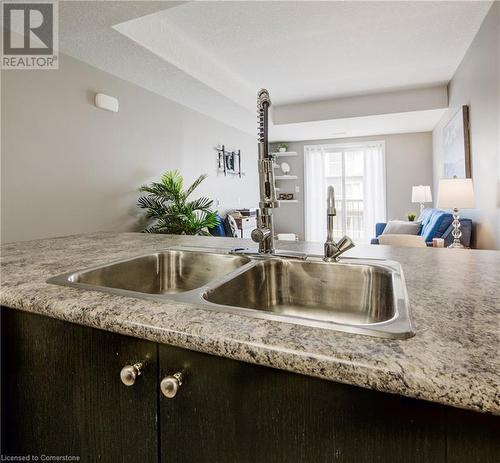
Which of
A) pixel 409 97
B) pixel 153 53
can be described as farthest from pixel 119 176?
pixel 409 97

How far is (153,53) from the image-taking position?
271 cm

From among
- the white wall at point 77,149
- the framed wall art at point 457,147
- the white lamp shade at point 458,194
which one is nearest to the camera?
the white wall at point 77,149

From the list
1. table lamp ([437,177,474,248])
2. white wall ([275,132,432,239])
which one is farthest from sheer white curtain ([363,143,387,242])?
table lamp ([437,177,474,248])

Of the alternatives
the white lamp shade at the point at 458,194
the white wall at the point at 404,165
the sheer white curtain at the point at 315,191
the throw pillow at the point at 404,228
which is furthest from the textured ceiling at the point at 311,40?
the sheer white curtain at the point at 315,191

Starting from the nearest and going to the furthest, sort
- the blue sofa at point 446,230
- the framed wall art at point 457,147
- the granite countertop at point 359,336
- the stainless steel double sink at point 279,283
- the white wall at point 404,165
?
the granite countertop at point 359,336 → the stainless steel double sink at point 279,283 → the blue sofa at point 446,230 → the framed wall art at point 457,147 → the white wall at point 404,165

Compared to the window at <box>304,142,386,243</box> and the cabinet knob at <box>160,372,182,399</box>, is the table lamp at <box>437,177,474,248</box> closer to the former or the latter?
the cabinet knob at <box>160,372,182,399</box>

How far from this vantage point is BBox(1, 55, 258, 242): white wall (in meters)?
2.34

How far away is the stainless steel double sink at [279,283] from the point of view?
854 millimetres

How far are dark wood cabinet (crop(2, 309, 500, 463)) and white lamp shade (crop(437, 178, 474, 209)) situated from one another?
274 centimetres

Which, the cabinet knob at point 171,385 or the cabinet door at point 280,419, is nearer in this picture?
the cabinet door at point 280,419

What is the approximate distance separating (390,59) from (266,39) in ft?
4.78

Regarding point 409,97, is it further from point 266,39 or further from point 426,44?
point 266,39

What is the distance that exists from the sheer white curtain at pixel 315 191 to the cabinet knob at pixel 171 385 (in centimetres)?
653

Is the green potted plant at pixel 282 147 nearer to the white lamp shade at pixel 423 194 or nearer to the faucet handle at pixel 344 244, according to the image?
the white lamp shade at pixel 423 194
